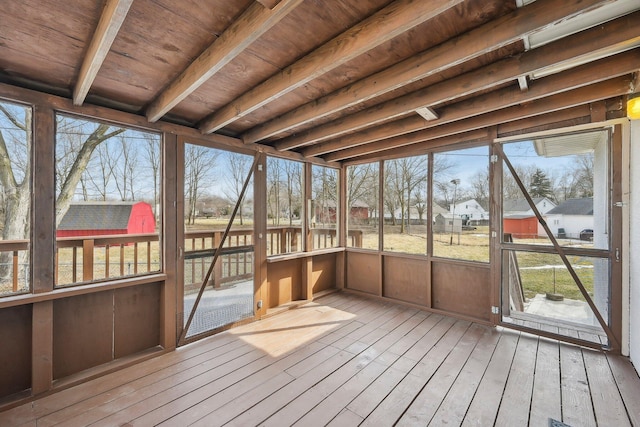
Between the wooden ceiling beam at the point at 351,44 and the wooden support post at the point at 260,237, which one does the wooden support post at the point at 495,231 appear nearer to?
the wooden ceiling beam at the point at 351,44

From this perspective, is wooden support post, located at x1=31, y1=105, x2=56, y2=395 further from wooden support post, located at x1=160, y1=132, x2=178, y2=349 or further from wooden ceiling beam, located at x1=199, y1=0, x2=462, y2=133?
wooden ceiling beam, located at x1=199, y1=0, x2=462, y2=133

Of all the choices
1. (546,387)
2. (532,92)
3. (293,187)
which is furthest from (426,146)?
(546,387)

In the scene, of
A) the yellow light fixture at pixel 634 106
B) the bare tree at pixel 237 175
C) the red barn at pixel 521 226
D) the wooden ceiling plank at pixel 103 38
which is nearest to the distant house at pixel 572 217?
the red barn at pixel 521 226

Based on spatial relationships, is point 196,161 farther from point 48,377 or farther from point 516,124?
point 516,124

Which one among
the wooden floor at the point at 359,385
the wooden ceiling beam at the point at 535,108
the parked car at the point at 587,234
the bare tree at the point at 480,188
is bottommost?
the wooden floor at the point at 359,385

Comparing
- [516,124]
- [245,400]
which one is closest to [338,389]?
[245,400]

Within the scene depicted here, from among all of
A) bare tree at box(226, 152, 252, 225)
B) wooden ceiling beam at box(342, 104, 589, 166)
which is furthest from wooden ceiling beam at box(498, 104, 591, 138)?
bare tree at box(226, 152, 252, 225)

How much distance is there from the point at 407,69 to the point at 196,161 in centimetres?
235

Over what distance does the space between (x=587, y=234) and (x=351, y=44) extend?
125 inches

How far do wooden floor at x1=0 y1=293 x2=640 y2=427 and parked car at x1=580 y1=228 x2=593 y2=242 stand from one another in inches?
44.9

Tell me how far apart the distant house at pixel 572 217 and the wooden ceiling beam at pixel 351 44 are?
2880 millimetres

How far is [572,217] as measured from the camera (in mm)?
2998

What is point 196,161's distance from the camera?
10.2 feet

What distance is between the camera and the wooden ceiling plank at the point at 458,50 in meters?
1.36
